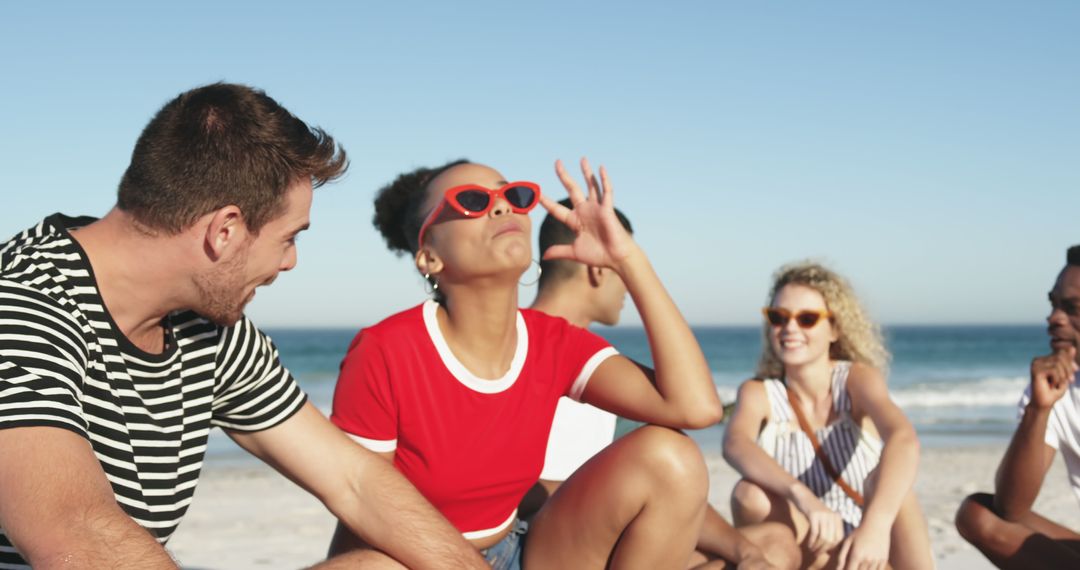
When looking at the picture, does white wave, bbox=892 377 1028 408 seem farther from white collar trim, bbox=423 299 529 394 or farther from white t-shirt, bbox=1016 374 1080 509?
white collar trim, bbox=423 299 529 394

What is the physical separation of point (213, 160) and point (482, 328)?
1241 mm

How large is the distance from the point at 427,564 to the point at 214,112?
4.73 feet

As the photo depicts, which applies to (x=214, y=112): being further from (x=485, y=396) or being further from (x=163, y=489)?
(x=485, y=396)

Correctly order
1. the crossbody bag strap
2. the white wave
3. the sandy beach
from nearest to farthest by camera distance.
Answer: the crossbody bag strap, the sandy beach, the white wave

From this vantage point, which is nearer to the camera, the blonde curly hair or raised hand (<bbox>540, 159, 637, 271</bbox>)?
raised hand (<bbox>540, 159, 637, 271</bbox>)

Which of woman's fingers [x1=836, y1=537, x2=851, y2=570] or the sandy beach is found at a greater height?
woman's fingers [x1=836, y1=537, x2=851, y2=570]

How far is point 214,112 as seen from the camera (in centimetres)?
279

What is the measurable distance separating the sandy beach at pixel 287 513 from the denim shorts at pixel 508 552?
3.44 meters

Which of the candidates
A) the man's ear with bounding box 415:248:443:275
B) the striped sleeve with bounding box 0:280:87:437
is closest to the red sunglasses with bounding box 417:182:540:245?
the man's ear with bounding box 415:248:443:275

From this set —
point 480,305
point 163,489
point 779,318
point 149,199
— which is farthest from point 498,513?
point 779,318

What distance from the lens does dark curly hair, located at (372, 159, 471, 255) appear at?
4.17 metres

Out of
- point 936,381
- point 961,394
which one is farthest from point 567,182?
point 936,381

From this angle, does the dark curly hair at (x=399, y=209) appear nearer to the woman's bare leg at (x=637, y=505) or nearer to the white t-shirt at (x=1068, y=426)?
the woman's bare leg at (x=637, y=505)

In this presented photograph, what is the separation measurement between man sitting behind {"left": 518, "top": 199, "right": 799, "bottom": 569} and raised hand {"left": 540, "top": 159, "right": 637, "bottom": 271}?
0.90 metres
